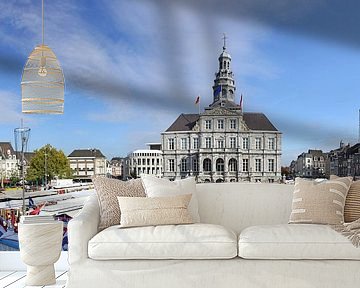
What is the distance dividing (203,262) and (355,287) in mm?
972

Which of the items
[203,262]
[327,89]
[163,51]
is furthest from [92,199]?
[327,89]

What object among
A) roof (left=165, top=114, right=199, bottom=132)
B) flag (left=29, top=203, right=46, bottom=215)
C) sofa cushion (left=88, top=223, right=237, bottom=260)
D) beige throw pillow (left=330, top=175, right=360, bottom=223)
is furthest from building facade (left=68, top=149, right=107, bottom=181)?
beige throw pillow (left=330, top=175, right=360, bottom=223)

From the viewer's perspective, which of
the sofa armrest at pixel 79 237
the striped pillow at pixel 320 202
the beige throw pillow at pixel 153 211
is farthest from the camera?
the striped pillow at pixel 320 202

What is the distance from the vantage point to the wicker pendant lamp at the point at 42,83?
4.56 meters

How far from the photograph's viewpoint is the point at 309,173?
16.4 feet

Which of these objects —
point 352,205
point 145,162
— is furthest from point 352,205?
point 145,162

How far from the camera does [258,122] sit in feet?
16.6

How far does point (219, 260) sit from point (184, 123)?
2.13 metres

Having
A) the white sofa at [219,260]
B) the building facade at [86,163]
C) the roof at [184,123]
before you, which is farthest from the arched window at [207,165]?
the white sofa at [219,260]

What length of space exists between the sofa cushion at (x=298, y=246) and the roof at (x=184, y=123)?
6.53 ft

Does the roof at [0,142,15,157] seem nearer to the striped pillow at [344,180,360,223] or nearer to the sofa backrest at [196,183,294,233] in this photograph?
the sofa backrest at [196,183,294,233]

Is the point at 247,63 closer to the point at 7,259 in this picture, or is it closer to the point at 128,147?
the point at 128,147

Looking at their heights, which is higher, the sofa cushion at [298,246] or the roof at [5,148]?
the roof at [5,148]

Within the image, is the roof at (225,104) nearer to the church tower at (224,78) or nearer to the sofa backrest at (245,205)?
the church tower at (224,78)
